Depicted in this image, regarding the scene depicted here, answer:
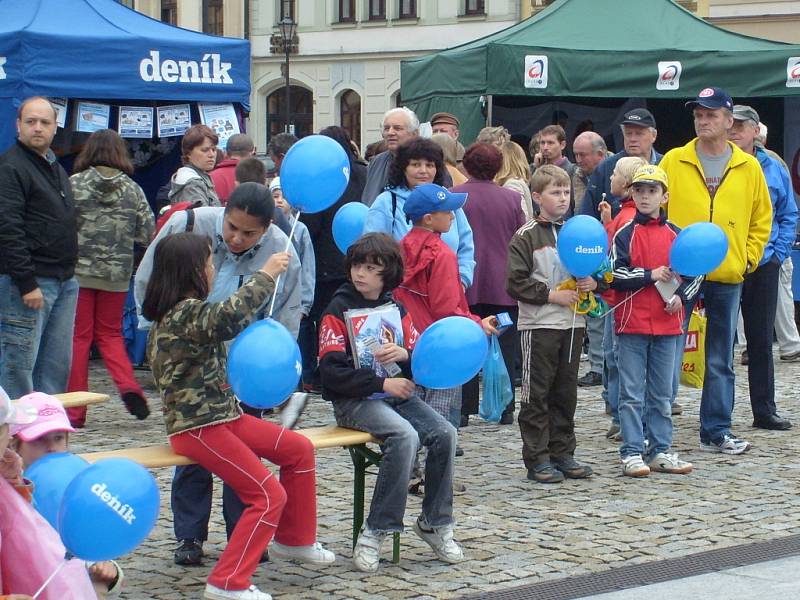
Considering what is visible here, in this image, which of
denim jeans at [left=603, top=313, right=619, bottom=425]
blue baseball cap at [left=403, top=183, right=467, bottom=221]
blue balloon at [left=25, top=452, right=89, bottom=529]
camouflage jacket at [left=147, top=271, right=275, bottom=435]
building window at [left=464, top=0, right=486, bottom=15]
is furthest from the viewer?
building window at [left=464, top=0, right=486, bottom=15]

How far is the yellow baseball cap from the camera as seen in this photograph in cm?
770

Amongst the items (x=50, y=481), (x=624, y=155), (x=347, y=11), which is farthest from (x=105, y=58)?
(x=347, y=11)

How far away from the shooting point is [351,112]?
46.1m

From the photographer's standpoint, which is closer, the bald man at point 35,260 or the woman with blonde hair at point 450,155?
the bald man at point 35,260

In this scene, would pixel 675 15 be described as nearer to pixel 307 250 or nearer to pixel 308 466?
pixel 307 250

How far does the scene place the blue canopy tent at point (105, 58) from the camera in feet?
34.3

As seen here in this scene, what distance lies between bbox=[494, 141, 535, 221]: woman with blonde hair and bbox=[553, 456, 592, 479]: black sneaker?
276 centimetres

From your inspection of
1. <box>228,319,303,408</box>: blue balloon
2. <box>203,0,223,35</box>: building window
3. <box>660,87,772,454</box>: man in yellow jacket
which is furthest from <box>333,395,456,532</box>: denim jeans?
<box>203,0,223,35</box>: building window

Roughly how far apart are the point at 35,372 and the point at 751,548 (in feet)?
14.8

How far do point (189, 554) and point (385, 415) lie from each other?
1008mm

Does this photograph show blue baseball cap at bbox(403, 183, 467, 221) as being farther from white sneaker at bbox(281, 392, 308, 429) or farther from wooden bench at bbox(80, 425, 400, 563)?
wooden bench at bbox(80, 425, 400, 563)

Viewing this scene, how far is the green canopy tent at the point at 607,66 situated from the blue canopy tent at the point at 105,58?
8.45ft

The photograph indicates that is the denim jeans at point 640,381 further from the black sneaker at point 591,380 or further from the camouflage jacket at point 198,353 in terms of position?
the black sneaker at point 591,380

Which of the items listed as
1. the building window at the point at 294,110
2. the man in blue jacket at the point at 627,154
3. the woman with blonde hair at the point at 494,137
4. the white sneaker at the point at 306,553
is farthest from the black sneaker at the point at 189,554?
the building window at the point at 294,110
